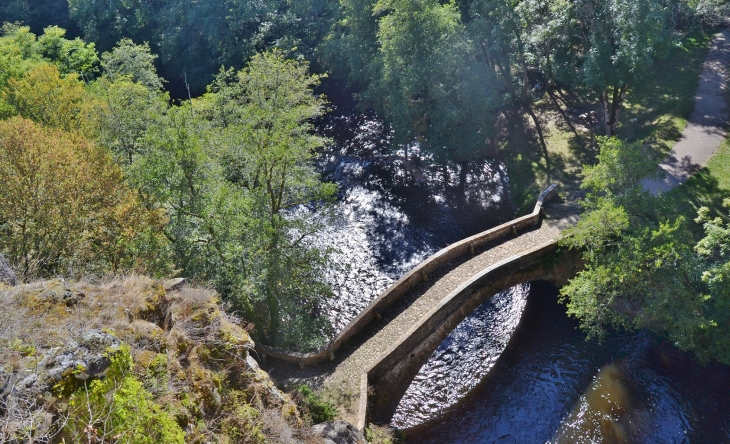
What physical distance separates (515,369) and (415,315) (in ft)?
19.2

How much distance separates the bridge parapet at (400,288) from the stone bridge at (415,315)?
0.04m

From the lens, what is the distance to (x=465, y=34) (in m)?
36.8

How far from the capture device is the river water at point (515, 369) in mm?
22719

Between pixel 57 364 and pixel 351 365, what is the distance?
A: 512 inches

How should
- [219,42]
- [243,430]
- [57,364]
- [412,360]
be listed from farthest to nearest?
1. [219,42]
2. [412,360]
3. [243,430]
4. [57,364]

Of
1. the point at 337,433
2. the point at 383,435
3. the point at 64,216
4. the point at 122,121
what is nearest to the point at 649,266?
the point at 383,435

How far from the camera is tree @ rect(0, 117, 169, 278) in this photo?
1986 cm

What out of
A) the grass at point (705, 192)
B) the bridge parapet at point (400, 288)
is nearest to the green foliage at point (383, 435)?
the bridge parapet at point (400, 288)

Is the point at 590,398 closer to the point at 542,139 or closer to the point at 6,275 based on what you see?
the point at 542,139

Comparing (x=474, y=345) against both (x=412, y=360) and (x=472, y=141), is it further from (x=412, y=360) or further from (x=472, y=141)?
(x=472, y=141)

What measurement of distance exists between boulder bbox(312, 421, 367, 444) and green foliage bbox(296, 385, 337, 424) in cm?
145

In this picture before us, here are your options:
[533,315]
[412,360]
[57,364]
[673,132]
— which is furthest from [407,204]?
[57,364]

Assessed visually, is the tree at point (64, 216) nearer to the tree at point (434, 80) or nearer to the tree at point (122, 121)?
the tree at point (122, 121)

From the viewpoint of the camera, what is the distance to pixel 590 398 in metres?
23.8
